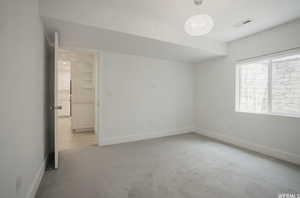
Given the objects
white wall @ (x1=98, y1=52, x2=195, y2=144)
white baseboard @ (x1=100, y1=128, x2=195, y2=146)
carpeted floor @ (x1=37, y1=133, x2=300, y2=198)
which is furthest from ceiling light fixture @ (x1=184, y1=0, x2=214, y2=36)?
white baseboard @ (x1=100, y1=128, x2=195, y2=146)

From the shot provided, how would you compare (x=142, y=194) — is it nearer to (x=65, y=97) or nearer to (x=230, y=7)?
(x=230, y=7)

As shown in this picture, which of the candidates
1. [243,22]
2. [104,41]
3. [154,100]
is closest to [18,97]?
[104,41]

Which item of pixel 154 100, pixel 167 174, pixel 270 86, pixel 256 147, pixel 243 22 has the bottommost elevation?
pixel 167 174

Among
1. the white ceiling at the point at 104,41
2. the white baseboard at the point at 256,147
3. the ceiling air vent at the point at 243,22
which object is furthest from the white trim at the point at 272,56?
the white baseboard at the point at 256,147

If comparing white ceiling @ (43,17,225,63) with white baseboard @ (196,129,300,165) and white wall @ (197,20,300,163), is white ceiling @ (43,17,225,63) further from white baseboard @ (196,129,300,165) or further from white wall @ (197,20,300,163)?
white baseboard @ (196,129,300,165)

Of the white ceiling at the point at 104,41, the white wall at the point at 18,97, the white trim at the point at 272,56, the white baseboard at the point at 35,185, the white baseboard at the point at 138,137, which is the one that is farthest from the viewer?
the white baseboard at the point at 138,137

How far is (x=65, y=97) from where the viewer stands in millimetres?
7844

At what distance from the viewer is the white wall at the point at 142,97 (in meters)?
3.50

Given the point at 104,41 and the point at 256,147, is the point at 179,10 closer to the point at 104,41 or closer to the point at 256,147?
the point at 104,41

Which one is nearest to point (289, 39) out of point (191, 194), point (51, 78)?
point (191, 194)

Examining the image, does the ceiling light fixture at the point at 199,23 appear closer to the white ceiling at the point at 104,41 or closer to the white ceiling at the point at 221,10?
the white ceiling at the point at 221,10

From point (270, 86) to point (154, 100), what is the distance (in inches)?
106

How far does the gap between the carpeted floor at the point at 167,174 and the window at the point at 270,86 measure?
1036 mm

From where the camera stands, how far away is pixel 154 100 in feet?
13.6
